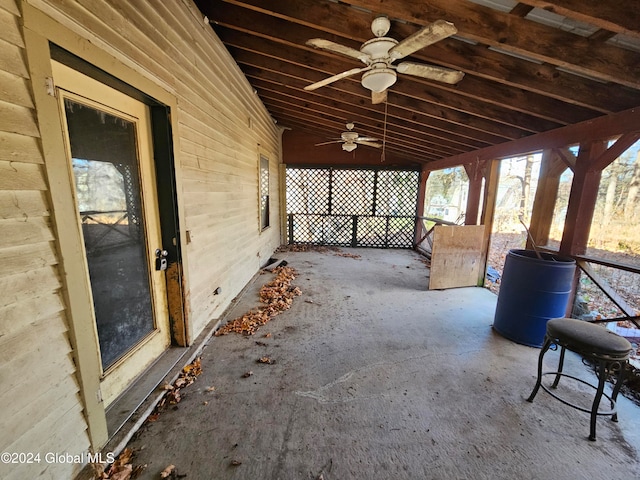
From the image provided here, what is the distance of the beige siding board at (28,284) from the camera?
0.96 metres

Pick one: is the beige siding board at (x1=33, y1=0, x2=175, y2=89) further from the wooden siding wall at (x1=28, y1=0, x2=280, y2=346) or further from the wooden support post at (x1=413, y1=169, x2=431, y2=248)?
the wooden support post at (x1=413, y1=169, x2=431, y2=248)

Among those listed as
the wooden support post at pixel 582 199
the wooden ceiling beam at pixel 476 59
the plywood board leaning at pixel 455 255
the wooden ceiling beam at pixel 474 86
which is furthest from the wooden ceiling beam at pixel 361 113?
the wooden ceiling beam at pixel 476 59

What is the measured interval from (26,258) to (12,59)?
746 mm

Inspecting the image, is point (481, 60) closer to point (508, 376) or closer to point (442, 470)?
point (508, 376)

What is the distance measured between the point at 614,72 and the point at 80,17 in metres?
3.37

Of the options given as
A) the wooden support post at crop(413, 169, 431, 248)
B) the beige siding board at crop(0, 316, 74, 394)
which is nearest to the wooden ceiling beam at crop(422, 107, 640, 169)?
the wooden support post at crop(413, 169, 431, 248)

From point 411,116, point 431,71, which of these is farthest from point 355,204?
point 431,71

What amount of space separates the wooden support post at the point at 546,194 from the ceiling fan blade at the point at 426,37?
256cm

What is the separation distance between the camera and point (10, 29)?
96 centimetres

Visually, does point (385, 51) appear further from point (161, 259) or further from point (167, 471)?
point (167, 471)

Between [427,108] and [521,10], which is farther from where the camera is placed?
[427,108]

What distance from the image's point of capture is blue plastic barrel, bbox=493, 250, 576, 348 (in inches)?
100

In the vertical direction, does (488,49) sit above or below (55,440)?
above

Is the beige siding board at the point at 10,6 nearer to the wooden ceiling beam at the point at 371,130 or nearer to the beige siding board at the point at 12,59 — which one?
the beige siding board at the point at 12,59
